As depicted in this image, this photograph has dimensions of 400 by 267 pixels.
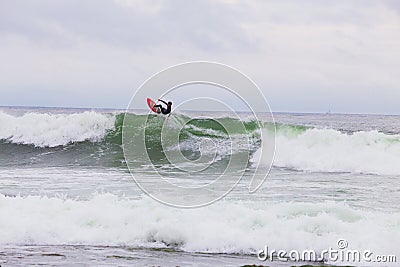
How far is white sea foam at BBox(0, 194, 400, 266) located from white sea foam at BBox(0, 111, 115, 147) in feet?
37.6

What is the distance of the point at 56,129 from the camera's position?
23.1 metres

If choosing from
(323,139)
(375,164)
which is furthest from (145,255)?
(323,139)

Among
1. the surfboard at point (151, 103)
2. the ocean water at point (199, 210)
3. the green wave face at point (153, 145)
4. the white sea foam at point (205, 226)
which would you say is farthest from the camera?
the green wave face at point (153, 145)

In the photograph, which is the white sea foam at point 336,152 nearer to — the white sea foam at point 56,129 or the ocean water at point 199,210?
the ocean water at point 199,210

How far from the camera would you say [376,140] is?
19.7 metres

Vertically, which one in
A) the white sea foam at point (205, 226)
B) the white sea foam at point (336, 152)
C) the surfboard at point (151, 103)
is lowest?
the white sea foam at point (205, 226)

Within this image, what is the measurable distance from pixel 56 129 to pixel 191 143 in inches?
261

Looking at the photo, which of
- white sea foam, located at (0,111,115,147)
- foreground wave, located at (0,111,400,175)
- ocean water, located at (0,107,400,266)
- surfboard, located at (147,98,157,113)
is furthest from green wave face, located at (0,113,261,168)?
surfboard, located at (147,98,157,113)

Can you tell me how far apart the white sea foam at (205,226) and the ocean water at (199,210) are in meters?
0.02

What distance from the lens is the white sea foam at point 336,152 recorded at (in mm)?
16812

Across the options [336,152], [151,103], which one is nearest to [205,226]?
[151,103]

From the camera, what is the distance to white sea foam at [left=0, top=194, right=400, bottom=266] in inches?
344

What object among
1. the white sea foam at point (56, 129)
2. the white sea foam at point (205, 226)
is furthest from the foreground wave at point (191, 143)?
the white sea foam at point (205, 226)

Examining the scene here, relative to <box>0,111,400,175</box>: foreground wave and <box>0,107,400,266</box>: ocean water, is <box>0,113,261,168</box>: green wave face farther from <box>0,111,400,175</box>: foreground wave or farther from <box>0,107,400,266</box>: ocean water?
<box>0,107,400,266</box>: ocean water
